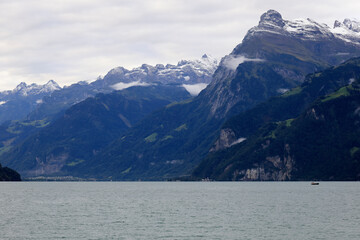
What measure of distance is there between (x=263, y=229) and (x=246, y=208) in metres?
57.6

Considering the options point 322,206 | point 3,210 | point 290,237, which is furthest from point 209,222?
point 3,210

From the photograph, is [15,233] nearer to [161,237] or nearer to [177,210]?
[161,237]

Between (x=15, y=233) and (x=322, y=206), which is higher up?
(x=15, y=233)

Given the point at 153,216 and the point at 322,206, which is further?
the point at 322,206

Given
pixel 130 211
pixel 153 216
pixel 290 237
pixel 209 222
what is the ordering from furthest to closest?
pixel 130 211
pixel 153 216
pixel 209 222
pixel 290 237

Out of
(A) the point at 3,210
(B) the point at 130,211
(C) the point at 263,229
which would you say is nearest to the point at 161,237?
(C) the point at 263,229

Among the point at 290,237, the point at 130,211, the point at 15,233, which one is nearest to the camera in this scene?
the point at 290,237

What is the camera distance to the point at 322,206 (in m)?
186

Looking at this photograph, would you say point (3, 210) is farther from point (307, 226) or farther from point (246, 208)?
point (307, 226)

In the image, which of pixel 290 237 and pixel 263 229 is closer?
pixel 290 237

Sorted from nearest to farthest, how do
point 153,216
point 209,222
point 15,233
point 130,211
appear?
point 15,233 < point 209,222 < point 153,216 < point 130,211

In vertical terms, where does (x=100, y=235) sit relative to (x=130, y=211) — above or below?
above

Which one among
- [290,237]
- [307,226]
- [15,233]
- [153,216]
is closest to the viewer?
[290,237]

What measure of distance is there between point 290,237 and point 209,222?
32.4 meters
